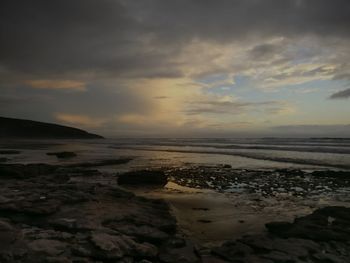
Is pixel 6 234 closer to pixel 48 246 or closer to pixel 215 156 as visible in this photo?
pixel 48 246

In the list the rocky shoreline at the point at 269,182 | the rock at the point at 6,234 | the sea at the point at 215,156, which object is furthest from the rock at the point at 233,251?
the sea at the point at 215,156

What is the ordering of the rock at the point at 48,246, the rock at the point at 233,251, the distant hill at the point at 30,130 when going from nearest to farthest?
the rock at the point at 48,246 → the rock at the point at 233,251 → the distant hill at the point at 30,130

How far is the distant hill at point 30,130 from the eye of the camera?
5581 inches

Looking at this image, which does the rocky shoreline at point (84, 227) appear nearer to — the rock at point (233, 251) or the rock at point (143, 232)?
the rock at point (143, 232)

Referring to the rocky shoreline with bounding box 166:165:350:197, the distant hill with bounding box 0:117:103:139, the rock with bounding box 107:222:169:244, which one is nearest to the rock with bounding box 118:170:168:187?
the rocky shoreline with bounding box 166:165:350:197

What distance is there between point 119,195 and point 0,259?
6966 millimetres

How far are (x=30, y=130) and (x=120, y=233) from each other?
14887 cm

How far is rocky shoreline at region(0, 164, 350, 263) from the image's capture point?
8.09m

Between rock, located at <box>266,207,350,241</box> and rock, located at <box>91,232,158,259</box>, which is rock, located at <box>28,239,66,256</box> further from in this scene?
rock, located at <box>266,207,350,241</box>

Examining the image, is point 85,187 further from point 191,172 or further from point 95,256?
point 191,172

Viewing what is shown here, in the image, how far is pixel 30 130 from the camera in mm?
147375

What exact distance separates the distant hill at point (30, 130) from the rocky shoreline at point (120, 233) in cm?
13576

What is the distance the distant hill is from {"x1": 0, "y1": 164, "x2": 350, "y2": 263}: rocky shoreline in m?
136

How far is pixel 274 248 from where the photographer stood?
8.88m
